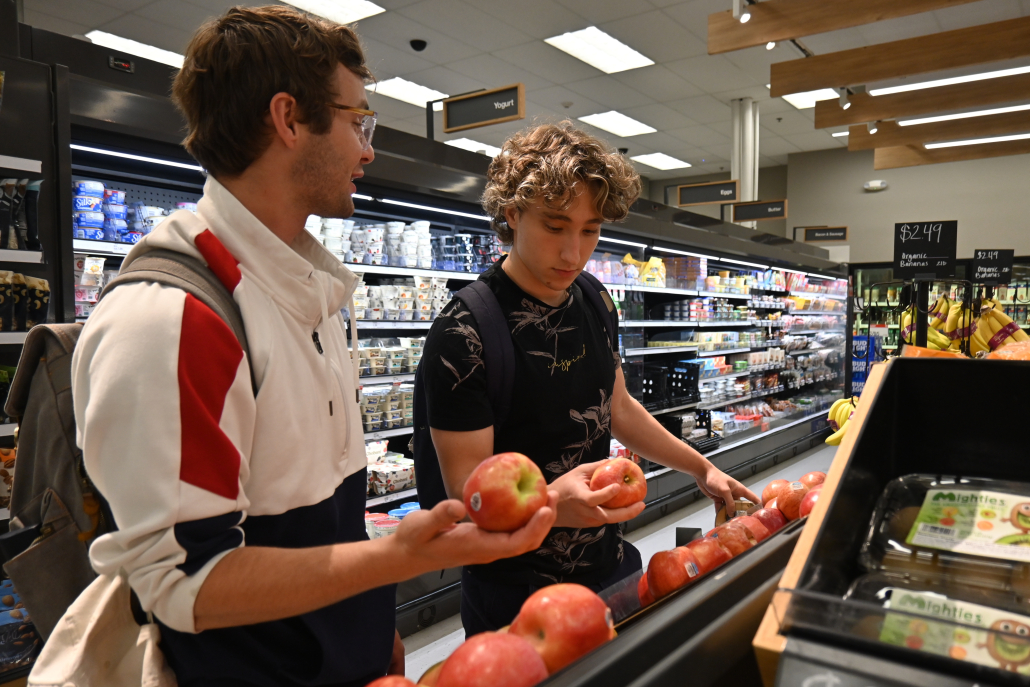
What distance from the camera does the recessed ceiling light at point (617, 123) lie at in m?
10.0

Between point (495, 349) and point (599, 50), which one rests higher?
point (599, 50)

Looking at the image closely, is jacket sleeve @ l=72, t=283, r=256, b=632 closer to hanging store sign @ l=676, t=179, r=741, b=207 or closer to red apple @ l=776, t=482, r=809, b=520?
red apple @ l=776, t=482, r=809, b=520

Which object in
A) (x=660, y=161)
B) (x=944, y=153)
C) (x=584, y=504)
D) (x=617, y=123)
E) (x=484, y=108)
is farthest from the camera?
(x=660, y=161)

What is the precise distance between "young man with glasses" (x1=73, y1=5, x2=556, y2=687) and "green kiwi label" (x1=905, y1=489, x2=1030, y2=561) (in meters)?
0.48

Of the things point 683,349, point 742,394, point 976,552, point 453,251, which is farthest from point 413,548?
point 742,394

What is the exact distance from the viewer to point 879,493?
3.09 ft

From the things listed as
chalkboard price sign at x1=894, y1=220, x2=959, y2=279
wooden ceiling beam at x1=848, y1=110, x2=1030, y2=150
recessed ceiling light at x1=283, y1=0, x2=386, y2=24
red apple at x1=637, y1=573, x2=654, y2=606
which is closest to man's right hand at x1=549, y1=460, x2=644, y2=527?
red apple at x1=637, y1=573, x2=654, y2=606

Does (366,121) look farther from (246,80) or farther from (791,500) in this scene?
(791,500)

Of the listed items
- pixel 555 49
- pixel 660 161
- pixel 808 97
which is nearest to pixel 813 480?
pixel 555 49

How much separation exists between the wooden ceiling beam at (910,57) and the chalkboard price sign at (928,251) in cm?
91

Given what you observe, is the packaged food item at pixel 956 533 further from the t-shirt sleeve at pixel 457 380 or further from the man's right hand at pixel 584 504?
the t-shirt sleeve at pixel 457 380

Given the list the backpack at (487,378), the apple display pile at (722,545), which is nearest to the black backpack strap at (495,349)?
the backpack at (487,378)

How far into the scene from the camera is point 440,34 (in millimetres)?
7027

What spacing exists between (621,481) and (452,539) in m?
0.50
